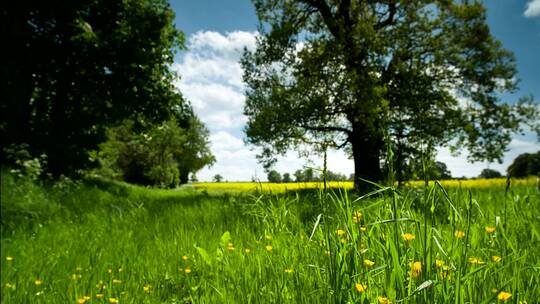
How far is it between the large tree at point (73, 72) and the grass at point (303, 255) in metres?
10.2

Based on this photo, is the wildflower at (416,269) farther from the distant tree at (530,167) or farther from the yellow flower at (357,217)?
the distant tree at (530,167)

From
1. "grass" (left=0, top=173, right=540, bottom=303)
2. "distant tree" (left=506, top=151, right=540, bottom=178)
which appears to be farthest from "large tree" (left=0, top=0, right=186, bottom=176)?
"distant tree" (left=506, top=151, right=540, bottom=178)

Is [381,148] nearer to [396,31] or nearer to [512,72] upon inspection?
[396,31]

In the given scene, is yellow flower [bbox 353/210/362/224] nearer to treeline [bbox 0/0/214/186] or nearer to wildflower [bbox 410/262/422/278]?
wildflower [bbox 410/262/422/278]

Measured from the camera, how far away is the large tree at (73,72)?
15.8 m

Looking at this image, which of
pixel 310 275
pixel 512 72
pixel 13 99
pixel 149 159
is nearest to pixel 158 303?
pixel 310 275

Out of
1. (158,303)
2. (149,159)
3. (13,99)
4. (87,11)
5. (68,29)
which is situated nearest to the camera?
(158,303)

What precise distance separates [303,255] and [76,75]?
1719cm

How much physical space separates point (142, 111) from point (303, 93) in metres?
7.50

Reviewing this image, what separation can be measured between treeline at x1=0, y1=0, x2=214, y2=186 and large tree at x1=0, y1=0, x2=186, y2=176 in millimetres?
35

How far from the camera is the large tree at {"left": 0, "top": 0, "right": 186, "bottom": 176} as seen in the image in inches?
620

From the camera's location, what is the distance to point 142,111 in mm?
18516

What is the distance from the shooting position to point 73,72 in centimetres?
1708

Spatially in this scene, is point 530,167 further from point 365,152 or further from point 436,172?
point 365,152
